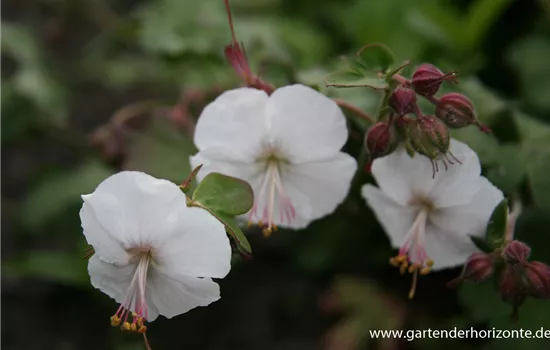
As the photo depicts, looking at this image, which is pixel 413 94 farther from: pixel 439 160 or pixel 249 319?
pixel 249 319

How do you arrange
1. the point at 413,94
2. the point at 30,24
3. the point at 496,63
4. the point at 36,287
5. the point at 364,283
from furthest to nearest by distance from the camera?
the point at 30,24
the point at 36,287
the point at 496,63
the point at 364,283
the point at 413,94

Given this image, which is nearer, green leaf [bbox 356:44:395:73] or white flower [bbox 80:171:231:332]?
white flower [bbox 80:171:231:332]

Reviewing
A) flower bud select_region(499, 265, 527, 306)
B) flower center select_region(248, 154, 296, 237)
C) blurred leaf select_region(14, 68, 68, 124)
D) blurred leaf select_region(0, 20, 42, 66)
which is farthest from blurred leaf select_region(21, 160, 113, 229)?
flower bud select_region(499, 265, 527, 306)

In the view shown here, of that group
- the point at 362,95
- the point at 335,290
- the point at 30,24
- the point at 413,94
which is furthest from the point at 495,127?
the point at 30,24

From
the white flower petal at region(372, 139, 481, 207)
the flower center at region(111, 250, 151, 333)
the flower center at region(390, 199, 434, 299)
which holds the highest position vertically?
the white flower petal at region(372, 139, 481, 207)

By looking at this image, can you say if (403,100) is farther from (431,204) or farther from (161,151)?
(161,151)

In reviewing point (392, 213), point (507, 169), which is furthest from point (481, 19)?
point (392, 213)

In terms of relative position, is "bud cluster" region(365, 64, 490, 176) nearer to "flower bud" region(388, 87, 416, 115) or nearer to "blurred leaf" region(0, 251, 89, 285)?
"flower bud" region(388, 87, 416, 115)
